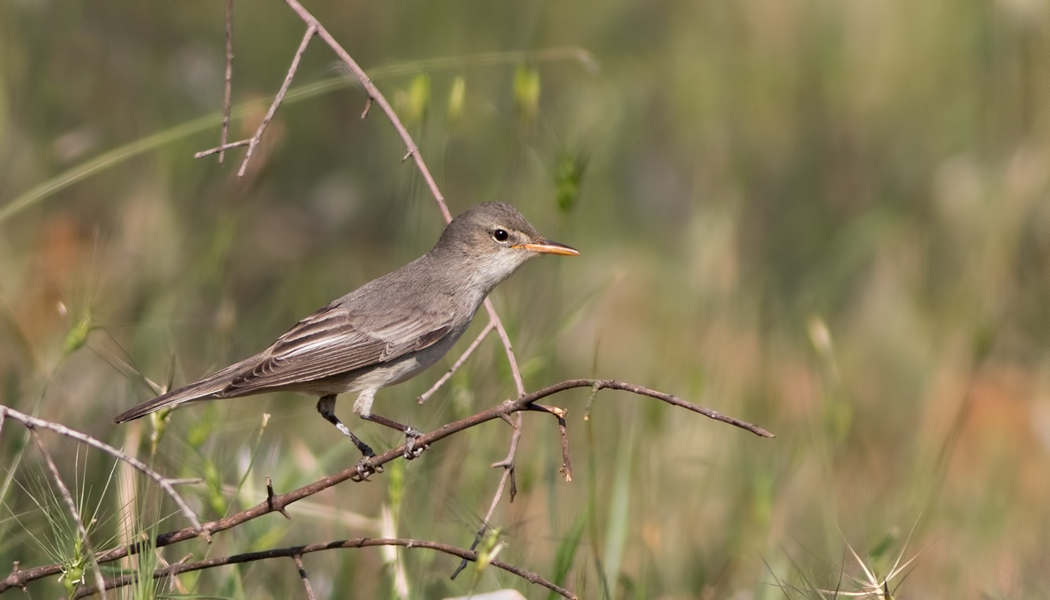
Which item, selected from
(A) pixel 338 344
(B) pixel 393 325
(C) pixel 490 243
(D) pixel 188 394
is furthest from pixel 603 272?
(D) pixel 188 394

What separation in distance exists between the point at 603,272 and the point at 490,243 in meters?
2.92

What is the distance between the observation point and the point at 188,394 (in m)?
4.21

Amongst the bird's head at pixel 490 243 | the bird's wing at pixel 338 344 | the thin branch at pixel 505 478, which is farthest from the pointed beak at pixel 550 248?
the thin branch at pixel 505 478

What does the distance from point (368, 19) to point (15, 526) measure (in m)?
5.28

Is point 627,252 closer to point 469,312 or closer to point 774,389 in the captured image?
point 774,389

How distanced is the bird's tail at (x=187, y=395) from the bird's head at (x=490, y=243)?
1056 millimetres

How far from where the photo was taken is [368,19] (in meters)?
8.94

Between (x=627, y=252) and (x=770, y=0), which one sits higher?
(x=770, y=0)

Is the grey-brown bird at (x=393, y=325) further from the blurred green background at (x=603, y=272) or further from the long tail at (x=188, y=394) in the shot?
the blurred green background at (x=603, y=272)

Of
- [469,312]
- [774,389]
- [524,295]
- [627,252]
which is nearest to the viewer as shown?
[469,312]

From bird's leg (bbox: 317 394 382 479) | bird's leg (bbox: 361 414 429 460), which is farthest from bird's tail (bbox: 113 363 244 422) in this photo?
bird's leg (bbox: 361 414 429 460)

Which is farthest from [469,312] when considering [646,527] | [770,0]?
[770,0]

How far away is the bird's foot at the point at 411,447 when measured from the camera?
3578 mm

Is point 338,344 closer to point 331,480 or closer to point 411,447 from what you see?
point 411,447
